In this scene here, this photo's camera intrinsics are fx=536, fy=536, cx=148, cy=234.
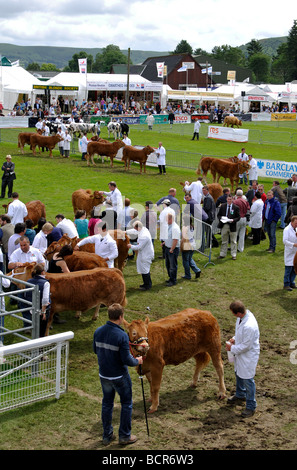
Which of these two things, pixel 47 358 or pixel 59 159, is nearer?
pixel 47 358

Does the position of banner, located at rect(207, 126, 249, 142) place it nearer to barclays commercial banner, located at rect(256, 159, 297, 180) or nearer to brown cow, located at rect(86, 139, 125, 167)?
barclays commercial banner, located at rect(256, 159, 297, 180)

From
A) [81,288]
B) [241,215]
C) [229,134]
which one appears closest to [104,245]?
[81,288]

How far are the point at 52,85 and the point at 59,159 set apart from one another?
69.8 feet

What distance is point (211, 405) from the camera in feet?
24.3

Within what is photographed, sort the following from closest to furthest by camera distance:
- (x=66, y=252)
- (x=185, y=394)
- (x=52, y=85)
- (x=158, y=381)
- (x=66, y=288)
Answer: (x=158, y=381) < (x=185, y=394) < (x=66, y=288) < (x=66, y=252) < (x=52, y=85)

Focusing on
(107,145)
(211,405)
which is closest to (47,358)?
(211,405)

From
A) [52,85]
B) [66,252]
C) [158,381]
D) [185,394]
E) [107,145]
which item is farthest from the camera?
[52,85]

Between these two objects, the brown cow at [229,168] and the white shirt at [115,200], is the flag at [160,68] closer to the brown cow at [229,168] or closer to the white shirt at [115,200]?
the brown cow at [229,168]

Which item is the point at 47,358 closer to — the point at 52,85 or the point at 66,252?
the point at 66,252

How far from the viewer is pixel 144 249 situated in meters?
11.8

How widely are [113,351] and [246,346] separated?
204cm

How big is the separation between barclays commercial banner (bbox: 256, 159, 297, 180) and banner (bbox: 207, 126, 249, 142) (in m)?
13.3

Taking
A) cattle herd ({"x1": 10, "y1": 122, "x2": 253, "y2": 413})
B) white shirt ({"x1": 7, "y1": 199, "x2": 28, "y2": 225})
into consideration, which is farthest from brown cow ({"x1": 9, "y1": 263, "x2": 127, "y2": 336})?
white shirt ({"x1": 7, "y1": 199, "x2": 28, "y2": 225})

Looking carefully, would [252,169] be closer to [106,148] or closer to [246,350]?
[106,148]
